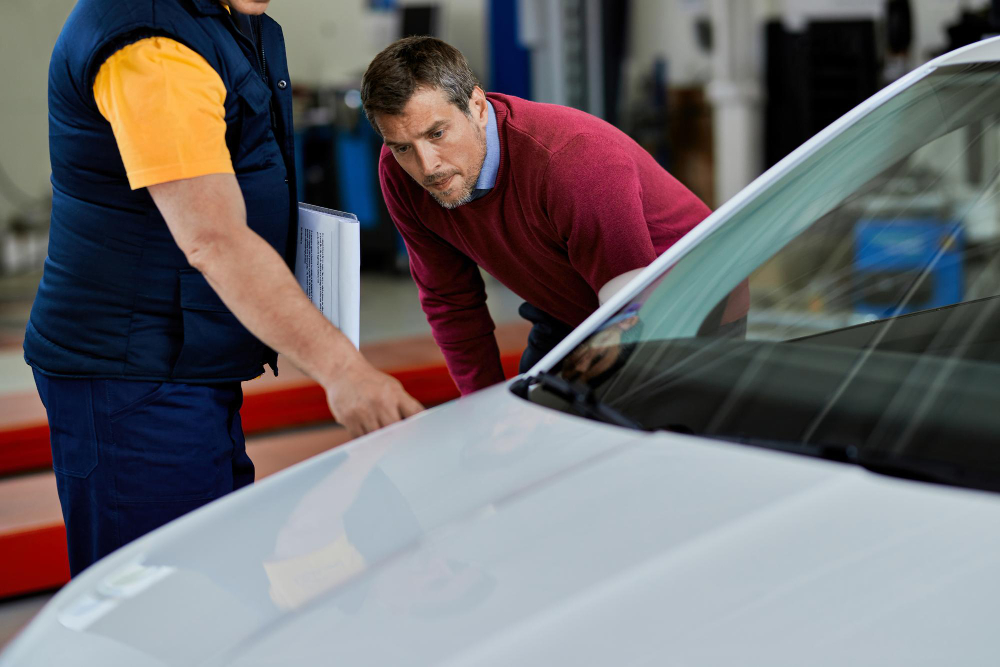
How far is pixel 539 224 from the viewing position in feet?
6.21

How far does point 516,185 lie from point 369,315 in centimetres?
451

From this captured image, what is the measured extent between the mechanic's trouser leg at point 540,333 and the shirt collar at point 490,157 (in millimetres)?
473

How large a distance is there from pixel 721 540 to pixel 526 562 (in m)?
0.17

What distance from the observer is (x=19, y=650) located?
1.04 metres

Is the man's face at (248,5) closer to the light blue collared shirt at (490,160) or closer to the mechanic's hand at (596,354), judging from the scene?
the light blue collared shirt at (490,160)

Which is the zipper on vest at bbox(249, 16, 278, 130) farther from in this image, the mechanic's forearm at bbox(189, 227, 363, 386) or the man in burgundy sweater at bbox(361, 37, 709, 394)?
the mechanic's forearm at bbox(189, 227, 363, 386)

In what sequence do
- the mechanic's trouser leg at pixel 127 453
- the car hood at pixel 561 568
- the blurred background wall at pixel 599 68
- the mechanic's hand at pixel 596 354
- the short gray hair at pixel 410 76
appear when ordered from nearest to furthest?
the car hood at pixel 561 568 → the mechanic's hand at pixel 596 354 → the mechanic's trouser leg at pixel 127 453 → the short gray hair at pixel 410 76 → the blurred background wall at pixel 599 68

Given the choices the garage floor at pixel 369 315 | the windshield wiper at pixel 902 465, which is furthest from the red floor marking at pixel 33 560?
the windshield wiper at pixel 902 465

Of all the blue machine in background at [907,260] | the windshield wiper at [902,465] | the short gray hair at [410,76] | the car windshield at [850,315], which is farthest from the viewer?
the short gray hair at [410,76]

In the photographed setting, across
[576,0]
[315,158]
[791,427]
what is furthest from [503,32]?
[791,427]

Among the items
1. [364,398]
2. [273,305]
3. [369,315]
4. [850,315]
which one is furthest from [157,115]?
[369,315]

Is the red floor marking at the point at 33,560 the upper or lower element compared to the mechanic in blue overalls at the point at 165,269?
lower

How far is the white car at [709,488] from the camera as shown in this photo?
2.57ft

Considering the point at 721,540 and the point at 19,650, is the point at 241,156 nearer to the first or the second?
the point at 19,650
